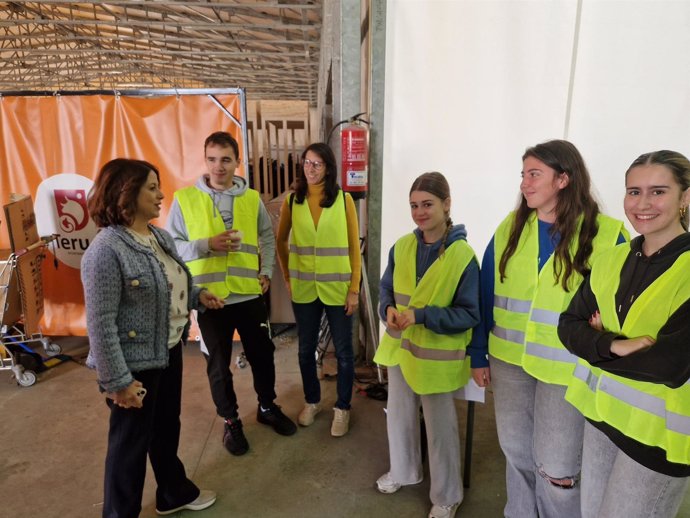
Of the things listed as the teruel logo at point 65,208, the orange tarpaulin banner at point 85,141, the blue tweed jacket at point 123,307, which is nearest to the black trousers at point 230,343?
the blue tweed jacket at point 123,307

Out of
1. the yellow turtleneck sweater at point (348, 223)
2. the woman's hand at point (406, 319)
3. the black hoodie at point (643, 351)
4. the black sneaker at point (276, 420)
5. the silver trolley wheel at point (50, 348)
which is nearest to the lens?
the black hoodie at point (643, 351)

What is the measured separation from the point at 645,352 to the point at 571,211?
59cm

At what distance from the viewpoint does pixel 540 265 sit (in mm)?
1658

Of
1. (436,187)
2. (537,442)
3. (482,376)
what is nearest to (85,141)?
(436,187)

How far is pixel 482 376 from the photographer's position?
6.10 feet

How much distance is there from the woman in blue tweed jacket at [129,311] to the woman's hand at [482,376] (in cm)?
127

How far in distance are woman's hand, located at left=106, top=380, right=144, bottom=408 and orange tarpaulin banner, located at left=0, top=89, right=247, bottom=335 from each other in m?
2.34

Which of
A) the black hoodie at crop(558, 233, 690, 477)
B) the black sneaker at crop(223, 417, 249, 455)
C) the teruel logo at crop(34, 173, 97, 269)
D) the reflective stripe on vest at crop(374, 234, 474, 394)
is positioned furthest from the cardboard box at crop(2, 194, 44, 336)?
the black hoodie at crop(558, 233, 690, 477)

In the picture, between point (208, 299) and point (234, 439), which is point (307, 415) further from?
point (208, 299)

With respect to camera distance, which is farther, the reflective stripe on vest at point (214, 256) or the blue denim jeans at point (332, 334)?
the blue denim jeans at point (332, 334)

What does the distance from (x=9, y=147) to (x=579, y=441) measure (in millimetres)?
4682

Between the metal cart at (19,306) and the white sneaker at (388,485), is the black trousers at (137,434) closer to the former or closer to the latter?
the white sneaker at (388,485)

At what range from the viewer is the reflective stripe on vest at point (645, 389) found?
1152mm

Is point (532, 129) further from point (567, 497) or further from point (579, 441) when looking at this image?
point (567, 497)
